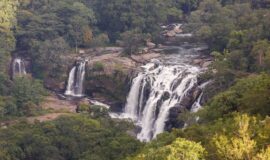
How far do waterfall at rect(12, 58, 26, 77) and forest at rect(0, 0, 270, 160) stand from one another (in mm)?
377

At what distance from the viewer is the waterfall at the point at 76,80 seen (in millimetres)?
38312

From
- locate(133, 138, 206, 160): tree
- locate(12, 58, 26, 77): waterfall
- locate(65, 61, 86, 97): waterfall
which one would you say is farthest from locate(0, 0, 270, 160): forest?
locate(65, 61, 86, 97): waterfall

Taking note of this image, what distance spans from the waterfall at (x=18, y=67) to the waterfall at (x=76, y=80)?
4.21 m

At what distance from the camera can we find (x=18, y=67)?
40938 millimetres

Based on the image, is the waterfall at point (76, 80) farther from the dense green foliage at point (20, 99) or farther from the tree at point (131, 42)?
the tree at point (131, 42)

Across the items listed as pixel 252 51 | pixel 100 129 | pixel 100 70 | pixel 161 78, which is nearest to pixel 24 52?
pixel 100 70

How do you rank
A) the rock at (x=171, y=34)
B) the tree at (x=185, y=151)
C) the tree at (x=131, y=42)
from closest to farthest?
the tree at (x=185, y=151) < the tree at (x=131, y=42) < the rock at (x=171, y=34)

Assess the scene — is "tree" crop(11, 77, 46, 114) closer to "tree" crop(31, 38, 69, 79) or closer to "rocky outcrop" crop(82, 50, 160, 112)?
"tree" crop(31, 38, 69, 79)

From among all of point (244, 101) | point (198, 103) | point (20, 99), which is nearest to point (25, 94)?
point (20, 99)

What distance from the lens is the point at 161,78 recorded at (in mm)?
34312

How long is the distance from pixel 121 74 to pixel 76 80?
3.93m

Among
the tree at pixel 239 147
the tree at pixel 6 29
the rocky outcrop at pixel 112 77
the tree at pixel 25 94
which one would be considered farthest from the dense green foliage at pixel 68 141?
the tree at pixel 239 147

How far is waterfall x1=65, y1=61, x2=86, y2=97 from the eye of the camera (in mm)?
38312

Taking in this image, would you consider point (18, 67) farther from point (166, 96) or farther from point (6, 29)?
point (166, 96)
